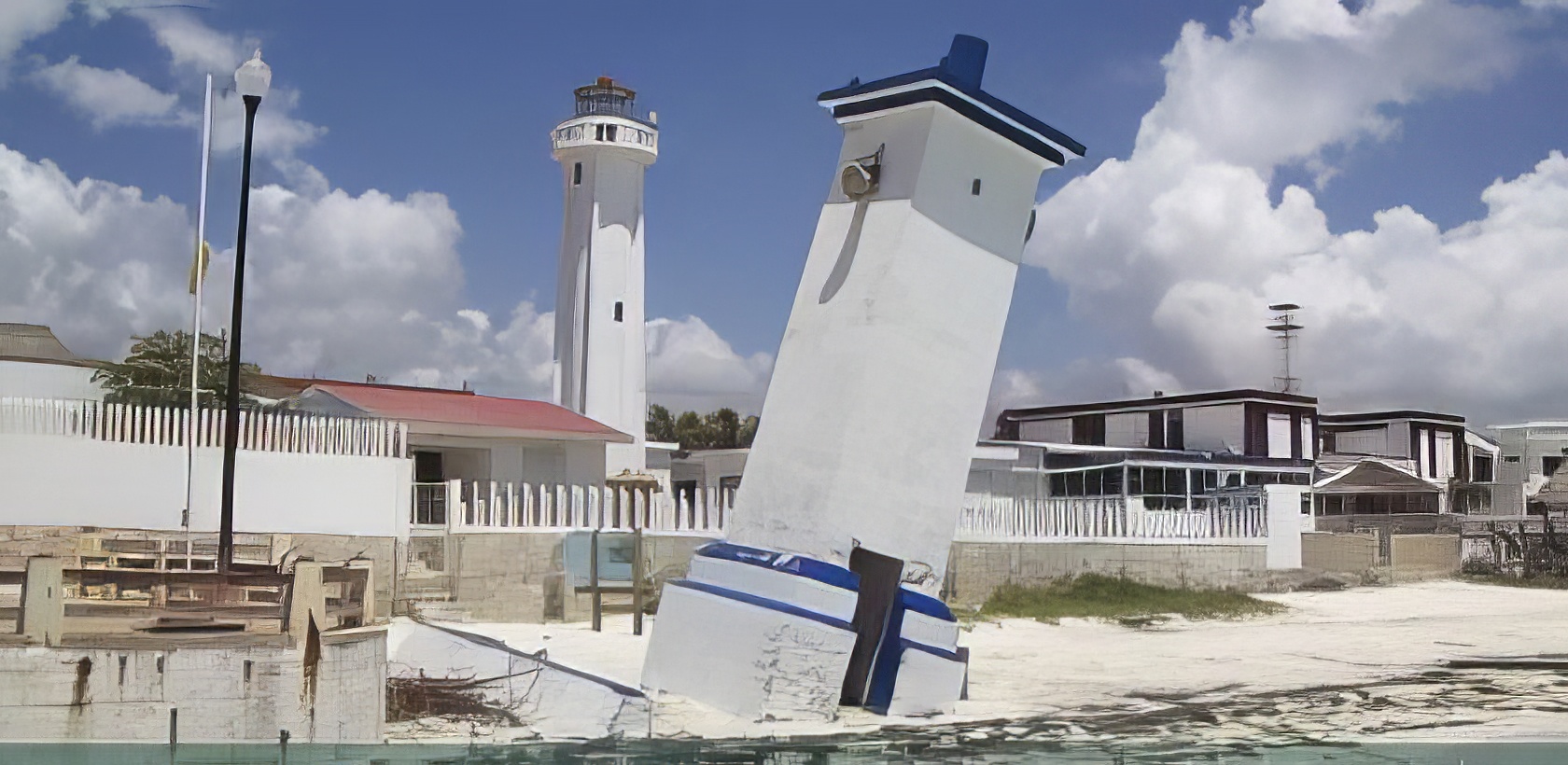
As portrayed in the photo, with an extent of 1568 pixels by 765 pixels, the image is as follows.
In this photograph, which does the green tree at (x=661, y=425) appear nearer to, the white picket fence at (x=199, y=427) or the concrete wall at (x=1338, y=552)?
the concrete wall at (x=1338, y=552)

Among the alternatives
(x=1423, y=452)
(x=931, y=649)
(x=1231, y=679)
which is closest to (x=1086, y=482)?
(x=1231, y=679)

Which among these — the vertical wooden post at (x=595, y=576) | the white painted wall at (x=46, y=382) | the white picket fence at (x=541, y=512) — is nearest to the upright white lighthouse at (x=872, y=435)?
the vertical wooden post at (x=595, y=576)

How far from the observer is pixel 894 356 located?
321 inches

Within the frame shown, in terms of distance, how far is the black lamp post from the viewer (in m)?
8.95

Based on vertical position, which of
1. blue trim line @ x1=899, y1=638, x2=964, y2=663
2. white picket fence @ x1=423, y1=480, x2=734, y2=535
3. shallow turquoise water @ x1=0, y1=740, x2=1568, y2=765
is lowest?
shallow turquoise water @ x1=0, y1=740, x2=1568, y2=765

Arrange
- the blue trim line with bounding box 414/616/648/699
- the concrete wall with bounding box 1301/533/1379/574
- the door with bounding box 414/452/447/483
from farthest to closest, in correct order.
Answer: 1. the concrete wall with bounding box 1301/533/1379/574
2. the door with bounding box 414/452/447/483
3. the blue trim line with bounding box 414/616/648/699

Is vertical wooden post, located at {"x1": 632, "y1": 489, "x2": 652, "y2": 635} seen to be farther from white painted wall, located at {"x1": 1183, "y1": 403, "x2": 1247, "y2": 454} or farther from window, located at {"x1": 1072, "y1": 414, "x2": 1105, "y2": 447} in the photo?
window, located at {"x1": 1072, "y1": 414, "x2": 1105, "y2": 447}

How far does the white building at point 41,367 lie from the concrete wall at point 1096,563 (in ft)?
31.0

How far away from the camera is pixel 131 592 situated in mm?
8641

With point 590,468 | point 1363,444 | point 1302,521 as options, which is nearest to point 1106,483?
point 1302,521

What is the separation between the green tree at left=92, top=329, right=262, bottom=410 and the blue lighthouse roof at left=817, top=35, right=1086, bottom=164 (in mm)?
7610

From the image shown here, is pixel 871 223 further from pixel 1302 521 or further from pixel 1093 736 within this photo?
pixel 1302 521

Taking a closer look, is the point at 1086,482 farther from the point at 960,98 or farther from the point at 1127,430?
the point at 960,98

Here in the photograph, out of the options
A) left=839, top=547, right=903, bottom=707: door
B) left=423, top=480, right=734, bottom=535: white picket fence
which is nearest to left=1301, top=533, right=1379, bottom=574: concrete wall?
left=423, top=480, right=734, bottom=535: white picket fence
